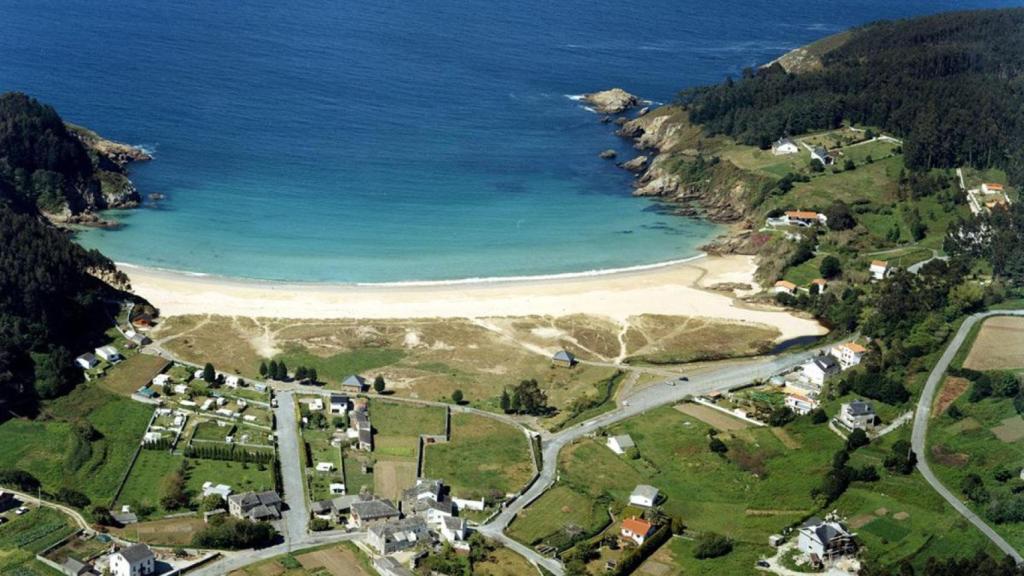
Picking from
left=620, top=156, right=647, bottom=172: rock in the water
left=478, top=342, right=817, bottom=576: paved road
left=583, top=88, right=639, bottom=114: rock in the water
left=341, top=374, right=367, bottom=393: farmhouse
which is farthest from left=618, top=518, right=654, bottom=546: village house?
left=583, top=88, right=639, bottom=114: rock in the water

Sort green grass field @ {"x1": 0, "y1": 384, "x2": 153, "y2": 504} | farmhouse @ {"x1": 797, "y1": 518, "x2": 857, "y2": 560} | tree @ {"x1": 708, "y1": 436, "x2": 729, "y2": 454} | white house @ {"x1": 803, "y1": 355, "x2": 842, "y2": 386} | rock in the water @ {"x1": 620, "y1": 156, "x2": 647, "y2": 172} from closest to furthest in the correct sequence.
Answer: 1. farmhouse @ {"x1": 797, "y1": 518, "x2": 857, "y2": 560}
2. green grass field @ {"x1": 0, "y1": 384, "x2": 153, "y2": 504}
3. tree @ {"x1": 708, "y1": 436, "x2": 729, "y2": 454}
4. white house @ {"x1": 803, "y1": 355, "x2": 842, "y2": 386}
5. rock in the water @ {"x1": 620, "y1": 156, "x2": 647, "y2": 172}

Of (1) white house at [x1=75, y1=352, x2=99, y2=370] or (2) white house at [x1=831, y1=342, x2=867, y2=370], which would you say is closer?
(1) white house at [x1=75, y1=352, x2=99, y2=370]

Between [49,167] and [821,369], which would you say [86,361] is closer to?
[49,167]

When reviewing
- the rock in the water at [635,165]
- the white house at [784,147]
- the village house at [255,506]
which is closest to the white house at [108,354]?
the village house at [255,506]

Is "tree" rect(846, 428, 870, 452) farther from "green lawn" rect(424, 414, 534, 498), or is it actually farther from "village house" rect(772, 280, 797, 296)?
"village house" rect(772, 280, 797, 296)

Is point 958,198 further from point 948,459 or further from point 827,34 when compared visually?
point 827,34

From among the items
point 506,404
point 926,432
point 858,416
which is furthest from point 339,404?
point 926,432
